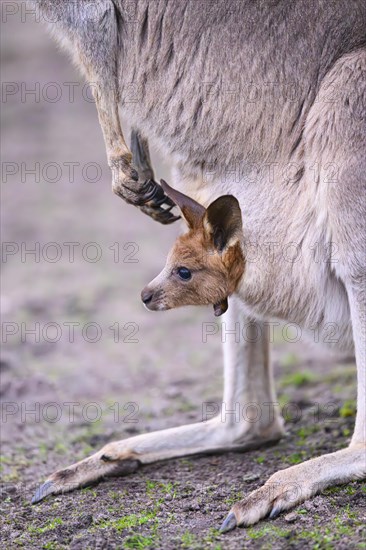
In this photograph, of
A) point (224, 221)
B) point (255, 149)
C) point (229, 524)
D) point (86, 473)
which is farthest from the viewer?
point (86, 473)

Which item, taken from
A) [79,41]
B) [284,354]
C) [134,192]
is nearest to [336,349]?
[134,192]

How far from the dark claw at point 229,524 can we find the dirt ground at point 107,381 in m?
0.03

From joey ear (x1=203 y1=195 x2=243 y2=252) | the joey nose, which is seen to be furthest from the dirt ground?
joey ear (x1=203 y1=195 x2=243 y2=252)

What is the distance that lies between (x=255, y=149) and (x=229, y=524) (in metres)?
1.45

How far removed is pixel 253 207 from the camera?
145 inches

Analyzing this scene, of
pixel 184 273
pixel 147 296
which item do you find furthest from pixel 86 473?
pixel 184 273

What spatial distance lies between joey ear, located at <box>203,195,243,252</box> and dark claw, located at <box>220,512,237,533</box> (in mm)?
978

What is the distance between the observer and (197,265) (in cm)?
351

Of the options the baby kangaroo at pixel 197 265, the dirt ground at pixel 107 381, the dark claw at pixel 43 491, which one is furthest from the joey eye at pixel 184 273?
the dark claw at pixel 43 491

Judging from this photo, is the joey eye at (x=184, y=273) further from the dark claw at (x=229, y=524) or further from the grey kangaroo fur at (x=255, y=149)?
the dark claw at (x=229, y=524)

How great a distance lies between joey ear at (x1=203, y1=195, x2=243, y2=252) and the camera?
11.1ft

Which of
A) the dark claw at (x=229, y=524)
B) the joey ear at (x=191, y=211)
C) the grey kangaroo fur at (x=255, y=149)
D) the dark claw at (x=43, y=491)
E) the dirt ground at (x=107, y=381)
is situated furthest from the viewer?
the dark claw at (x=43, y=491)

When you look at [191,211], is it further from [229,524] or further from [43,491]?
[43,491]

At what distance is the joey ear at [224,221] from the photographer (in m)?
3.38
